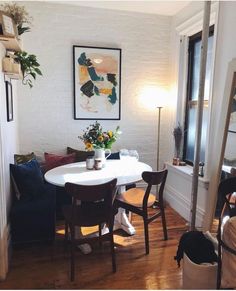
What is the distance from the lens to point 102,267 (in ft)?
7.68

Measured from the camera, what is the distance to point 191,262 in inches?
75.0

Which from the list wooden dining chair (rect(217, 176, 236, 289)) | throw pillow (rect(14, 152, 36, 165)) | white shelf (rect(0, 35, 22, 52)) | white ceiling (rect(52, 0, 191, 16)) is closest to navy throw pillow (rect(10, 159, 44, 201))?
throw pillow (rect(14, 152, 36, 165))

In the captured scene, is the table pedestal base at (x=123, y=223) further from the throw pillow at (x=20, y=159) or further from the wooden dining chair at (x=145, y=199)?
the throw pillow at (x=20, y=159)

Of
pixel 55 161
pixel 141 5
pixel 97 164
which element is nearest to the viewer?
pixel 97 164

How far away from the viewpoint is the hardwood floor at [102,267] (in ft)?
6.94

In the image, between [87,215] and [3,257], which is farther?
[87,215]

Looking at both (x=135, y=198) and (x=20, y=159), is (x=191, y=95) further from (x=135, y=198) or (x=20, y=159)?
(x=20, y=159)

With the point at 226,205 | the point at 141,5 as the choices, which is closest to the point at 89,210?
the point at 226,205

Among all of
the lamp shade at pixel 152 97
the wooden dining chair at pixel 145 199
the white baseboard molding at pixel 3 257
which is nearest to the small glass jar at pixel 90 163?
the wooden dining chair at pixel 145 199

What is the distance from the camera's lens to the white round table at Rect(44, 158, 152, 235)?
2457mm

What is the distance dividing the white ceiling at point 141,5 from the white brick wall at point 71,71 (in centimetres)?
9

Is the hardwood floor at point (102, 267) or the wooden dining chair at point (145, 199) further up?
the wooden dining chair at point (145, 199)

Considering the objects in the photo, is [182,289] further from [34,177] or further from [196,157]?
[34,177]

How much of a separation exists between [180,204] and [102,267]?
156 cm
